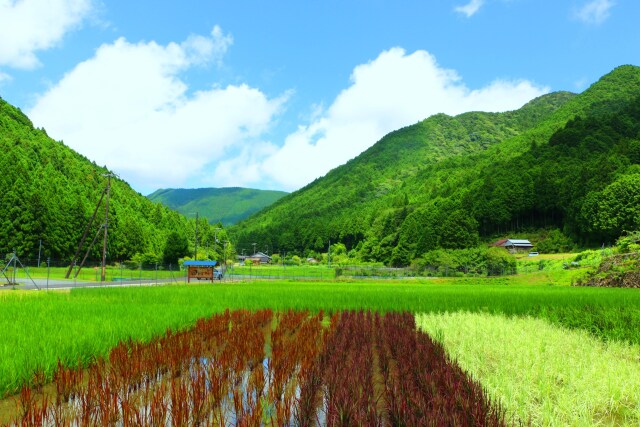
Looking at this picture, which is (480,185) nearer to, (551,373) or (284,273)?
(284,273)

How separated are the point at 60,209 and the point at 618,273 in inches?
2833

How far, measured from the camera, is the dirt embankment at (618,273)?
26500 millimetres

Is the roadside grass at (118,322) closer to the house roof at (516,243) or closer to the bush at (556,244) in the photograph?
the bush at (556,244)

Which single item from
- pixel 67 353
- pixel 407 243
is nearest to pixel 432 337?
pixel 67 353

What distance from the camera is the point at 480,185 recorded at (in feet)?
307

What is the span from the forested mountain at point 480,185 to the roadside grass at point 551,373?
6432 cm

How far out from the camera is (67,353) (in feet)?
19.9

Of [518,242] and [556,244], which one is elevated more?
[518,242]

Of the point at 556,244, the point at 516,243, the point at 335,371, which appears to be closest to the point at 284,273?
the point at 516,243

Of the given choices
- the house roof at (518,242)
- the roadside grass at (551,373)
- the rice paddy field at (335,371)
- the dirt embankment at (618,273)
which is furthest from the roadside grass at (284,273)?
the roadside grass at (551,373)

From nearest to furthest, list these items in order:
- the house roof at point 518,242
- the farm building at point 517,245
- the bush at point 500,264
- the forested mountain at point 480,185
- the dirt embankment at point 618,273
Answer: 1. the dirt embankment at point 618,273
2. the bush at point 500,264
3. the forested mountain at point 480,185
4. the farm building at point 517,245
5. the house roof at point 518,242

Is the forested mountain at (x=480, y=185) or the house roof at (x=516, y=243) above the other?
the forested mountain at (x=480, y=185)

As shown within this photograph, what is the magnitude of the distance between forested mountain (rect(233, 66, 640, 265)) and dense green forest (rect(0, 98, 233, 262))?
43.2 m

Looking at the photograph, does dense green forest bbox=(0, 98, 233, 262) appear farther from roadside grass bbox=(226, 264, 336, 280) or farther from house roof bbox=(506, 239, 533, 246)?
house roof bbox=(506, 239, 533, 246)
